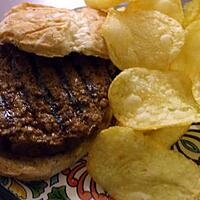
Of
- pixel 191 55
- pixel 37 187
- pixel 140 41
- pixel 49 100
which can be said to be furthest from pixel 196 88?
pixel 37 187

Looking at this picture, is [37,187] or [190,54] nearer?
[37,187]

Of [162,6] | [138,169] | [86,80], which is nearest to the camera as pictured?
[138,169]

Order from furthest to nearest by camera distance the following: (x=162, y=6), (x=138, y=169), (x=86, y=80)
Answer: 1. (x=162, y=6)
2. (x=86, y=80)
3. (x=138, y=169)

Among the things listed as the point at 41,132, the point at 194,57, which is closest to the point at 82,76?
the point at 41,132

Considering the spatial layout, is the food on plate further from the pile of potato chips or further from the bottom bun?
the bottom bun

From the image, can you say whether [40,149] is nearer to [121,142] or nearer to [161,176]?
[121,142]

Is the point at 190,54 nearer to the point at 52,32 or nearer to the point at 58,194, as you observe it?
the point at 52,32

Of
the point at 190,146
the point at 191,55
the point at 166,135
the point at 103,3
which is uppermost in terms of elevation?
the point at 103,3

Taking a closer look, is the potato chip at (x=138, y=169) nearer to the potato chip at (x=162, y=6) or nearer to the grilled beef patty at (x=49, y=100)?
the grilled beef patty at (x=49, y=100)
